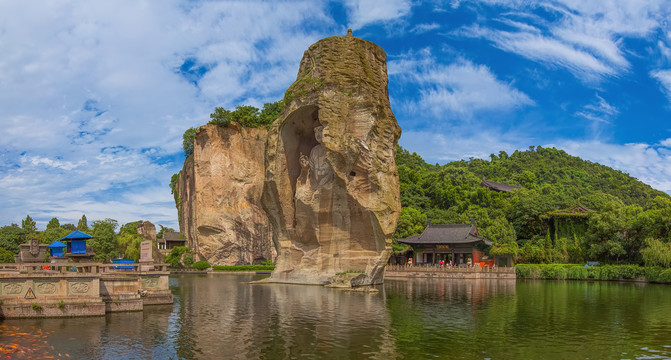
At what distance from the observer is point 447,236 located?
173ft

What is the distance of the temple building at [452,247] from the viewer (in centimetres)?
5172

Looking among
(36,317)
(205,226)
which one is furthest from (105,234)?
(36,317)

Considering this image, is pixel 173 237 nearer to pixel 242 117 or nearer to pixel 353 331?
pixel 242 117

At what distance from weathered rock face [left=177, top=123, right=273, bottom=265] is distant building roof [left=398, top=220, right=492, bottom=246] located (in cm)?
1905

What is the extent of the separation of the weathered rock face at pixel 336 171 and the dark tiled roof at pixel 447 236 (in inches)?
711

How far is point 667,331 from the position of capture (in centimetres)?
1722

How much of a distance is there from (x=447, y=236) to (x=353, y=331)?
3829 centimetres

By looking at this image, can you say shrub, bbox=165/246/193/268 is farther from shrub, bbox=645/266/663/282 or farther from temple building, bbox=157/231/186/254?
shrub, bbox=645/266/663/282

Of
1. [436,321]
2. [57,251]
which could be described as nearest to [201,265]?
[57,251]

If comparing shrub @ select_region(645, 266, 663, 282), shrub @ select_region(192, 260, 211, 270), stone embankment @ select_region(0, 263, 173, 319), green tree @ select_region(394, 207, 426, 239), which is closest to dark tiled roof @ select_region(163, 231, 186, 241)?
shrub @ select_region(192, 260, 211, 270)

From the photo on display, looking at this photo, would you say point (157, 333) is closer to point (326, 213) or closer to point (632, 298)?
point (326, 213)

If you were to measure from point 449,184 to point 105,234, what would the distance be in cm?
4491

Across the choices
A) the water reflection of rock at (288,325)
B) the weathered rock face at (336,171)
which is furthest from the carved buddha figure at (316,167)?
the water reflection of rock at (288,325)

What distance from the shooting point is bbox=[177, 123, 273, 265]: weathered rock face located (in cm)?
6131
